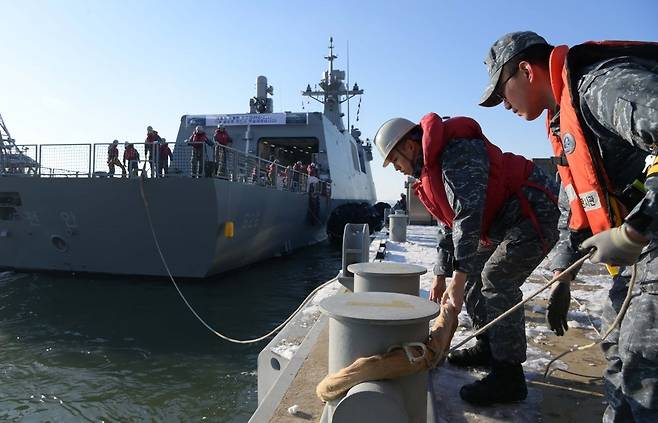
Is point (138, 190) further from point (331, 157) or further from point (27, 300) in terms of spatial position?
point (331, 157)

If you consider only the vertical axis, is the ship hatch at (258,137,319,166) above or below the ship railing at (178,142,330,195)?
above

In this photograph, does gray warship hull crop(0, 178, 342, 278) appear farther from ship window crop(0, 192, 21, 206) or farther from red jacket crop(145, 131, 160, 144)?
red jacket crop(145, 131, 160, 144)

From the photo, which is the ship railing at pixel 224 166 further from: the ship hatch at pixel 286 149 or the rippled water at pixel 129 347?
the ship hatch at pixel 286 149

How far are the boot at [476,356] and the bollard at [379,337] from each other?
1.34m

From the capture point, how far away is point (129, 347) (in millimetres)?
5973

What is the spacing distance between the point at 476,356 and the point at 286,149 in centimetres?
1959

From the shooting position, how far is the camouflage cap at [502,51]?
6.26 feet

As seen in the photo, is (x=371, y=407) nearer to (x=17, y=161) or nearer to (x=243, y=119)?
(x=17, y=161)

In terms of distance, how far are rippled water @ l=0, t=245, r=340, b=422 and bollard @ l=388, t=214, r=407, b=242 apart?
82.0 inches

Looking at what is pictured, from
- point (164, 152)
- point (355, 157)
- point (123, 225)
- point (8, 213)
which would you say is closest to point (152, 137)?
point (164, 152)

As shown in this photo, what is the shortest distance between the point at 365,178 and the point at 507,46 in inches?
1018

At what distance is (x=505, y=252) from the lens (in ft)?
8.68

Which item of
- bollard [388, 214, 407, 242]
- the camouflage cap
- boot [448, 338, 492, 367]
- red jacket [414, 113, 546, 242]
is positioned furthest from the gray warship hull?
the camouflage cap

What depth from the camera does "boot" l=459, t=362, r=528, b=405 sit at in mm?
2496
